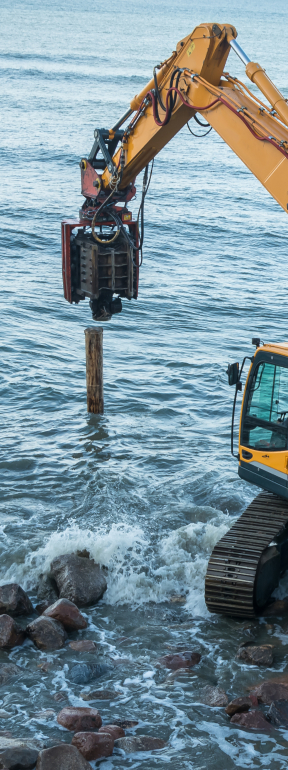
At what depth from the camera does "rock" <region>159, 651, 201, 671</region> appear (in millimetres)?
9812

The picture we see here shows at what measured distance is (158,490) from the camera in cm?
1455

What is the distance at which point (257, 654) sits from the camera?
9836 millimetres

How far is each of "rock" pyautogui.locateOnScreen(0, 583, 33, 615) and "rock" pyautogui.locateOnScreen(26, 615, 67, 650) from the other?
52 cm

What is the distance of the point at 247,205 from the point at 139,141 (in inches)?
1092

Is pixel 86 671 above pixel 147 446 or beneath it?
beneath

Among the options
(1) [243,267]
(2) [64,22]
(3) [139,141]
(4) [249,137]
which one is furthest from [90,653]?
(2) [64,22]

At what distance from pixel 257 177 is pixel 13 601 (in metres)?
6.05

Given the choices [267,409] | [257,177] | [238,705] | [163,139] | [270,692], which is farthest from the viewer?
[163,139]

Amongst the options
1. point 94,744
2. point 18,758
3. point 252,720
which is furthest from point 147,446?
point 18,758

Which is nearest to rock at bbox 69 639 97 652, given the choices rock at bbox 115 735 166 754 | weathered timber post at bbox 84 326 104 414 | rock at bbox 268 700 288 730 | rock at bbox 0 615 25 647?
rock at bbox 0 615 25 647

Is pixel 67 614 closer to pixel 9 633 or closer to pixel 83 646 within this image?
pixel 83 646

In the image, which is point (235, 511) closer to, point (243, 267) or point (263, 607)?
point (263, 607)

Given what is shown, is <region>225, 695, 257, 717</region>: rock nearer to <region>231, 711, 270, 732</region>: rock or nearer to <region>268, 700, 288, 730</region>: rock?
<region>231, 711, 270, 732</region>: rock

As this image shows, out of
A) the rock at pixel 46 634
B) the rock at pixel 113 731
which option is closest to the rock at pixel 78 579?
the rock at pixel 46 634
